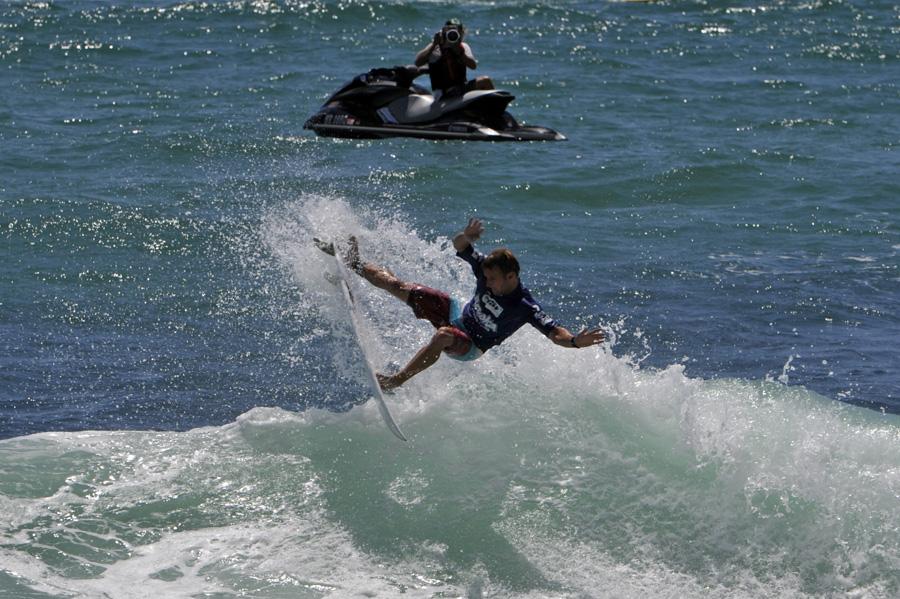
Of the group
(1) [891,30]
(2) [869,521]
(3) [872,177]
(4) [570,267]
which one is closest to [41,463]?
(2) [869,521]

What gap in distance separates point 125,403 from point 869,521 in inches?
223

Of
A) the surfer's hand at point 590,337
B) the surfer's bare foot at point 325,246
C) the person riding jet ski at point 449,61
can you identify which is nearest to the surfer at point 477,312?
the surfer's hand at point 590,337

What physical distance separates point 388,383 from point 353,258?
1092 mm

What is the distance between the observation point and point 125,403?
1099 centimetres

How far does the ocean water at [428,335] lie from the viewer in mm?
8844

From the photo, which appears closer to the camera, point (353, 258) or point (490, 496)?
point (490, 496)

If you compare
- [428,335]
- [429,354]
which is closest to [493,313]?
[429,354]

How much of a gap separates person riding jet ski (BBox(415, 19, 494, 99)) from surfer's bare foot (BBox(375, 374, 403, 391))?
718cm

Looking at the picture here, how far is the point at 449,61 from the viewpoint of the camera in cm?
1644

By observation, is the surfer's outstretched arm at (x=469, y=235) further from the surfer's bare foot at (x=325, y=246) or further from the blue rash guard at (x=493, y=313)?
the surfer's bare foot at (x=325, y=246)

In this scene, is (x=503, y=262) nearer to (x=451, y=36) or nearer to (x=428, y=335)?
(x=428, y=335)

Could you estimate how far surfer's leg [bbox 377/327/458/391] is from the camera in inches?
377

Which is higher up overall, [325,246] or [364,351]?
[325,246]

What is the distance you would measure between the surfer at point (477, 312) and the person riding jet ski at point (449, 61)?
6844 millimetres
